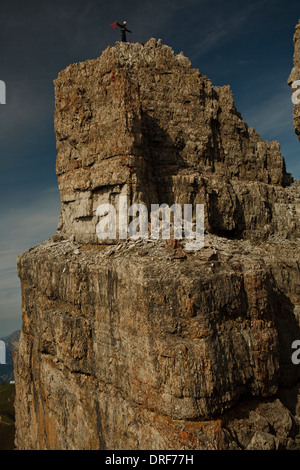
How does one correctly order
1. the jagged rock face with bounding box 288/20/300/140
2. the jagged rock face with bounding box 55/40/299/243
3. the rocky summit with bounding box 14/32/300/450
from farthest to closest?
the jagged rock face with bounding box 288/20/300/140
the jagged rock face with bounding box 55/40/299/243
the rocky summit with bounding box 14/32/300/450

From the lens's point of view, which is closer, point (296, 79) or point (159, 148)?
point (296, 79)

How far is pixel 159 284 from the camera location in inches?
720

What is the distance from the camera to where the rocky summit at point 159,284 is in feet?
58.4

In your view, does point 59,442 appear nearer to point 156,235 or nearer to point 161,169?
point 156,235

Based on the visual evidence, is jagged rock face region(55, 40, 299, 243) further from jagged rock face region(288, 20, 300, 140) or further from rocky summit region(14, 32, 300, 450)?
jagged rock face region(288, 20, 300, 140)

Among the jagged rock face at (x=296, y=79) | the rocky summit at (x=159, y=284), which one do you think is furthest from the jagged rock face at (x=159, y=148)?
the jagged rock face at (x=296, y=79)

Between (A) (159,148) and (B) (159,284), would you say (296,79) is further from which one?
(B) (159,284)

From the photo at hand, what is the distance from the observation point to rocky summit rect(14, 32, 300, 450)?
17.8 metres

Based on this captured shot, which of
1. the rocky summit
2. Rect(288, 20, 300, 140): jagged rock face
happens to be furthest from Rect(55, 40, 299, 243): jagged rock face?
Rect(288, 20, 300, 140): jagged rock face

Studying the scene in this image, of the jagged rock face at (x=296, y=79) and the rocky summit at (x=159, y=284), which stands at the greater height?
the jagged rock face at (x=296, y=79)

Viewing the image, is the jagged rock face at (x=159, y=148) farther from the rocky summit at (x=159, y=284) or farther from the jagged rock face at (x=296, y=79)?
the jagged rock face at (x=296, y=79)

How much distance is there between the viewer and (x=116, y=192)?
26.4 metres

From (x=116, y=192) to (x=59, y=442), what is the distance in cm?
1956

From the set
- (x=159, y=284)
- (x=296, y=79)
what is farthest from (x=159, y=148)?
(x=159, y=284)
